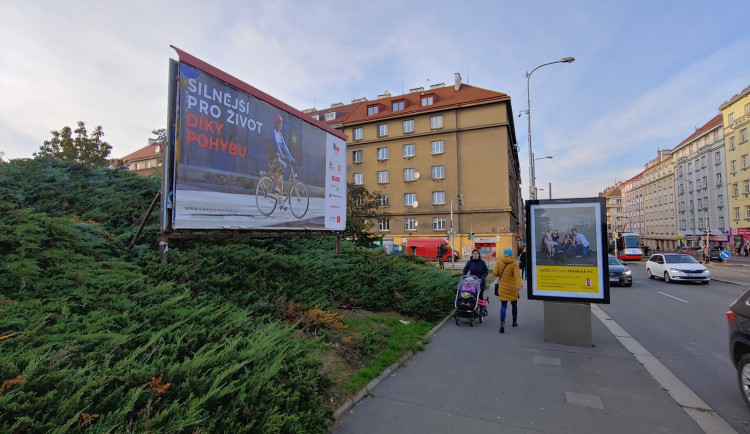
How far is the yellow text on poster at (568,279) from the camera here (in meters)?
7.02

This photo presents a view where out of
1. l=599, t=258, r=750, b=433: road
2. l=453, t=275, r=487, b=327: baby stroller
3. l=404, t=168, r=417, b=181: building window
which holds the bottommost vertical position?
l=599, t=258, r=750, b=433: road

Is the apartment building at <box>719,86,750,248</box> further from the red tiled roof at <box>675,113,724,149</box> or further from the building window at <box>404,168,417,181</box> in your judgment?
the building window at <box>404,168,417,181</box>

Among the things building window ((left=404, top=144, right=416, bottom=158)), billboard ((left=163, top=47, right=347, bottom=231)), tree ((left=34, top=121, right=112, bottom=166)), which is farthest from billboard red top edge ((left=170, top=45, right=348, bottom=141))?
building window ((left=404, top=144, right=416, bottom=158))

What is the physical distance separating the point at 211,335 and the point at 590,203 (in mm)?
6804

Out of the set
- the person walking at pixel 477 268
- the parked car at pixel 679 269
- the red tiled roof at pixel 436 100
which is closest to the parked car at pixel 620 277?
the parked car at pixel 679 269

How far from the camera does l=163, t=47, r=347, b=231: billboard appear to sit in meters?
5.55

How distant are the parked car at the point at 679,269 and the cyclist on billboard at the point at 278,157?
1946 centimetres

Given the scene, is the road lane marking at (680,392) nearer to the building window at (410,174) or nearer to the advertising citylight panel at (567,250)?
the advertising citylight panel at (567,250)

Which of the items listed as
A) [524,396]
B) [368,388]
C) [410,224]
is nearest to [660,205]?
[410,224]

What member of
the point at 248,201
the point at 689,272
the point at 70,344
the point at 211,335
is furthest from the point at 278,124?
the point at 689,272

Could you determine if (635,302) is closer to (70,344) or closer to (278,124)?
(278,124)

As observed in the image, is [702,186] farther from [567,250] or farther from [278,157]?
[278,157]

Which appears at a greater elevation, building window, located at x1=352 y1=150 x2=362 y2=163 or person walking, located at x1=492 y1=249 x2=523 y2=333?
building window, located at x1=352 y1=150 x2=362 y2=163

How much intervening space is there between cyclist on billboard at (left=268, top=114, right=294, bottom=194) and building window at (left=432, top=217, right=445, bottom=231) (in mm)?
37621
